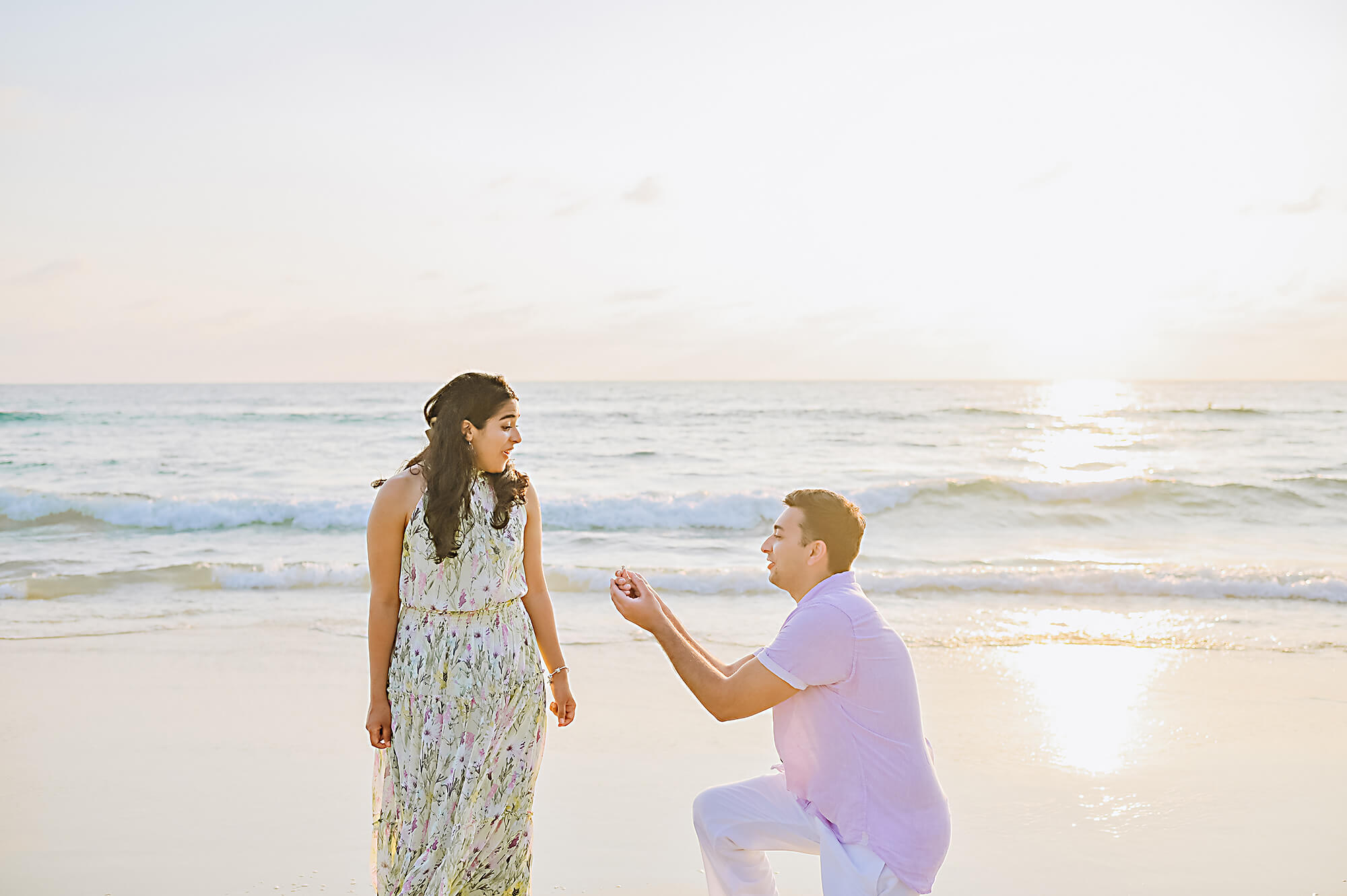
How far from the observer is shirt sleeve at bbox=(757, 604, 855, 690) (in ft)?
8.54

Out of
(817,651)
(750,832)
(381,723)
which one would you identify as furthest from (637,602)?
(381,723)

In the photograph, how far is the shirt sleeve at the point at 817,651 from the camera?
2602mm

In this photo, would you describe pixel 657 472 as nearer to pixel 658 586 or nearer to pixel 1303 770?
pixel 658 586

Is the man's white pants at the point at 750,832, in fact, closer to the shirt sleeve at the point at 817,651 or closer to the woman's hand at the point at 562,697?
the shirt sleeve at the point at 817,651

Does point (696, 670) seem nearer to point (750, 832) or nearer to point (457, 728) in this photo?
point (750, 832)

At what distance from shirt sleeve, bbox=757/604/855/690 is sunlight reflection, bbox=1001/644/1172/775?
122 inches

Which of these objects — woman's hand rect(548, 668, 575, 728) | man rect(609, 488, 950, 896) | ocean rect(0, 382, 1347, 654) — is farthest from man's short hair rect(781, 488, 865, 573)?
ocean rect(0, 382, 1347, 654)

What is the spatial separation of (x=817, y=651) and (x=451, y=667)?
113 cm

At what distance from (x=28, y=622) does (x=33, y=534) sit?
7.22 m

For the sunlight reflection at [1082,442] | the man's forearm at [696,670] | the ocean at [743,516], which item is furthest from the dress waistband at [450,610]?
the sunlight reflection at [1082,442]

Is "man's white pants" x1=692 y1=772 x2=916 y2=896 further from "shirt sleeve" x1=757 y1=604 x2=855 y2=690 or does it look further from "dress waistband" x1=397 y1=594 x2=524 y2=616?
"dress waistband" x1=397 y1=594 x2=524 y2=616

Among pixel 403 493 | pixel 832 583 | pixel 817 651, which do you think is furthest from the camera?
pixel 403 493

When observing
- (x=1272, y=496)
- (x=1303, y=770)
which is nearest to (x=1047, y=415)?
(x=1272, y=496)

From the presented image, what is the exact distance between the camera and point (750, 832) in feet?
9.14
